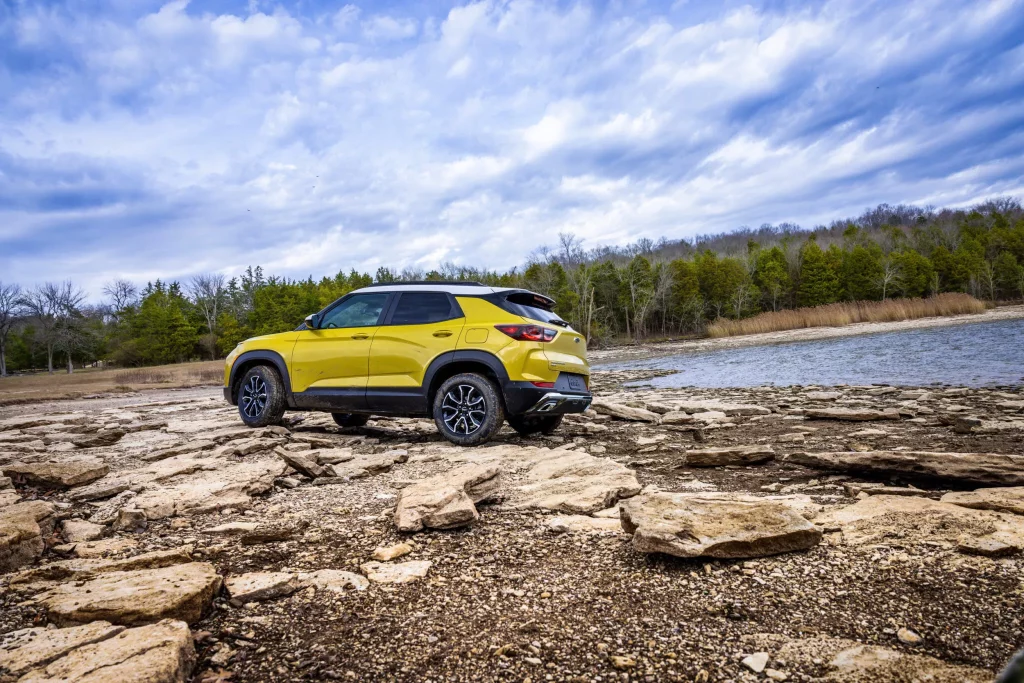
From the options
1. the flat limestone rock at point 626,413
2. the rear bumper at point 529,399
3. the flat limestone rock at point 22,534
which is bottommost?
the flat limestone rock at point 626,413

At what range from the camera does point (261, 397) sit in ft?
25.6

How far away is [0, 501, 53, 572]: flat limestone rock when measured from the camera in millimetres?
3111

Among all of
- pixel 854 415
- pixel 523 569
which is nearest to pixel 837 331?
pixel 854 415

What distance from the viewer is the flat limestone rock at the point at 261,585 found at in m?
2.70

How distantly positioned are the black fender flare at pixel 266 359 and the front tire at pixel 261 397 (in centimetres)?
10

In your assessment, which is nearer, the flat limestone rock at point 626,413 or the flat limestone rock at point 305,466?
the flat limestone rock at point 305,466

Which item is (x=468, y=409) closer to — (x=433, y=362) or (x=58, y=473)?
(x=433, y=362)

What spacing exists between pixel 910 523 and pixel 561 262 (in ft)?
253

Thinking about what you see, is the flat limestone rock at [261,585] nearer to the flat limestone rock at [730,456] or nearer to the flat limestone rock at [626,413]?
the flat limestone rock at [730,456]

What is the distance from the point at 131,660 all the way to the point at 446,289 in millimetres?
5364

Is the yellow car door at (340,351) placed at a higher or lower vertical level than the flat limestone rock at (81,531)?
higher

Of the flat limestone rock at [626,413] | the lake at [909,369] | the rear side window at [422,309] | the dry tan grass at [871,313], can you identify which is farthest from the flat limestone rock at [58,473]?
the dry tan grass at [871,313]

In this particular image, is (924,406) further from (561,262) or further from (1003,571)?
(561,262)

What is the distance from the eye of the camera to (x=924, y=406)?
801 centimetres
